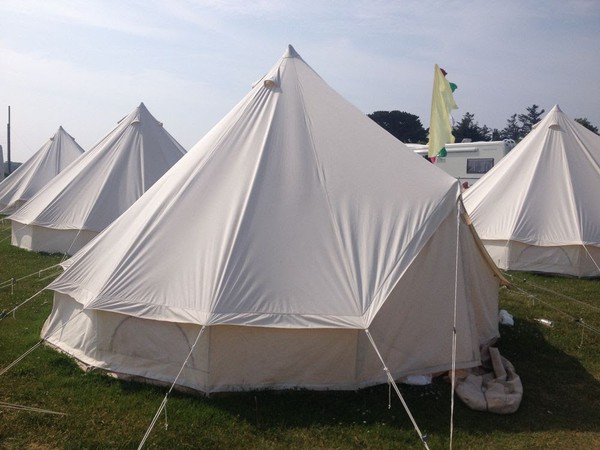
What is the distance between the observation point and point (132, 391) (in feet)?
16.2

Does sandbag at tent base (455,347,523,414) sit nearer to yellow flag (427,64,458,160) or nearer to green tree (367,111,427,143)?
yellow flag (427,64,458,160)

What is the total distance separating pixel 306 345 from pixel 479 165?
16286 mm

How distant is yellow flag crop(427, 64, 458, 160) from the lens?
8477 millimetres

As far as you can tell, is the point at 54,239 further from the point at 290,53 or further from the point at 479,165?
the point at 479,165

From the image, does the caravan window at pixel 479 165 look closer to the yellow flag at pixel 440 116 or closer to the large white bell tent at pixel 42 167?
the yellow flag at pixel 440 116

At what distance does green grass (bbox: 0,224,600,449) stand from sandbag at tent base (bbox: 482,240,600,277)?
16.0ft

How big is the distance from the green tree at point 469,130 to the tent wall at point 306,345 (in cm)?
3062

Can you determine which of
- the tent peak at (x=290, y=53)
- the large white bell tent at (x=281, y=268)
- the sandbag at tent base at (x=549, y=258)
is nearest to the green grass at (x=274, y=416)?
the large white bell tent at (x=281, y=268)

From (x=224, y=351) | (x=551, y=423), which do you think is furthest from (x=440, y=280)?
(x=224, y=351)

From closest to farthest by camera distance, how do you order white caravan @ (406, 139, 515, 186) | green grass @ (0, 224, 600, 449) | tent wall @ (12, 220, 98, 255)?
green grass @ (0, 224, 600, 449)
tent wall @ (12, 220, 98, 255)
white caravan @ (406, 139, 515, 186)

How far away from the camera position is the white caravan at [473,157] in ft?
61.7

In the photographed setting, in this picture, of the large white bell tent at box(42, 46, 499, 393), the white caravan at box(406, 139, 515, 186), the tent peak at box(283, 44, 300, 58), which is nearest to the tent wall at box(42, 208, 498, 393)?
the large white bell tent at box(42, 46, 499, 393)

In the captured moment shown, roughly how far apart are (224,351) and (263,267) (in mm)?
786

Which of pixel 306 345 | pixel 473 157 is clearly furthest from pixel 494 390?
pixel 473 157
